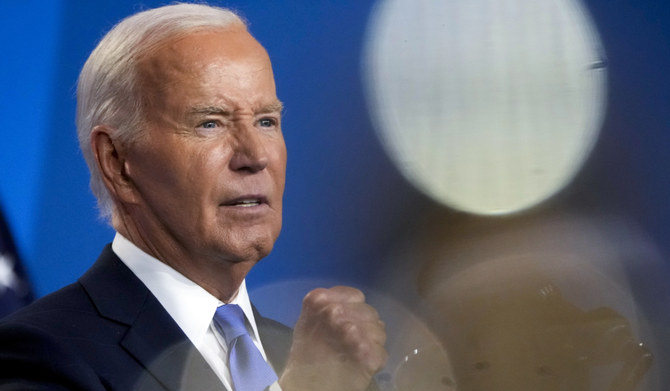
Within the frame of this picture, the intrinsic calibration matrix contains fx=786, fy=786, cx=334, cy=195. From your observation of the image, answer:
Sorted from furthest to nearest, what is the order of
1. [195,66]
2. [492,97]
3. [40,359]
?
[492,97]
[195,66]
[40,359]

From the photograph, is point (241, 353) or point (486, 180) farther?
point (486, 180)

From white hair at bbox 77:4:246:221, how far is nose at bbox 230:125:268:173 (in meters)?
0.14

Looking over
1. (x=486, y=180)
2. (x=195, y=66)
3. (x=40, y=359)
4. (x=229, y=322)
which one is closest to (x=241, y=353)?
(x=229, y=322)

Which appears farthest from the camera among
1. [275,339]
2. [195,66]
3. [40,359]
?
[275,339]

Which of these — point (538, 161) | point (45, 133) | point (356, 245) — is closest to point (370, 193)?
point (356, 245)

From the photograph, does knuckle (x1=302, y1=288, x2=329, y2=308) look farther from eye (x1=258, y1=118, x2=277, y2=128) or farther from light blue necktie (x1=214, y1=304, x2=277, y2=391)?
eye (x1=258, y1=118, x2=277, y2=128)

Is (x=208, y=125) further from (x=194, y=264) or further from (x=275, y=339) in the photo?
(x=275, y=339)

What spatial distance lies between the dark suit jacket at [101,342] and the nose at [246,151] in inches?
8.6

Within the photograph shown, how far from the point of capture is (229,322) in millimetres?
1138

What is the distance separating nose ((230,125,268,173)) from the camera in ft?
3.65

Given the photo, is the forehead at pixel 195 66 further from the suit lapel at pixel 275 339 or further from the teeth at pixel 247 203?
the suit lapel at pixel 275 339

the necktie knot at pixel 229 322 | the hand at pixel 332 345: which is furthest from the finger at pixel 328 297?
the necktie knot at pixel 229 322

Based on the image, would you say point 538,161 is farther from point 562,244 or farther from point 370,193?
point 370,193

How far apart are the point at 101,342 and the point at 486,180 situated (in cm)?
82
